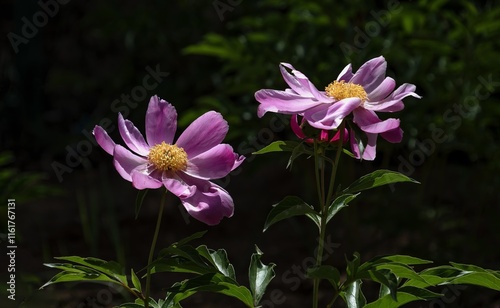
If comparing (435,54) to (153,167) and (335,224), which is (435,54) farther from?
(153,167)

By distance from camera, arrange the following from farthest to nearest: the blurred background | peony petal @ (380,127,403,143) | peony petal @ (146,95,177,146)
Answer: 1. the blurred background
2. peony petal @ (146,95,177,146)
3. peony petal @ (380,127,403,143)

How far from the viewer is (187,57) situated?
157 inches

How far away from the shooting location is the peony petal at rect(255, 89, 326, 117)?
1146 millimetres

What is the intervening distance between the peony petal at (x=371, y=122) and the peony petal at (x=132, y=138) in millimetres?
331

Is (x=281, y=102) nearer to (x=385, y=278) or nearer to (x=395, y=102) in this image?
(x=395, y=102)

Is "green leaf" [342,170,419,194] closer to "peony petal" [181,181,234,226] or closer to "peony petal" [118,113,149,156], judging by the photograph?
"peony petal" [181,181,234,226]

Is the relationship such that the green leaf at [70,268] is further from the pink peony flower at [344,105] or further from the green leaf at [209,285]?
the pink peony flower at [344,105]

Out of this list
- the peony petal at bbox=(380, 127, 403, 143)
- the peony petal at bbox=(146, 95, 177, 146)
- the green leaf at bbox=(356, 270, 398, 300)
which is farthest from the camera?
the peony petal at bbox=(146, 95, 177, 146)

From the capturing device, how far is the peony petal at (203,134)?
123cm

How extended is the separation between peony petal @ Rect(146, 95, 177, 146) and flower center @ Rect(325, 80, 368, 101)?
25 centimetres

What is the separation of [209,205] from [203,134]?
0.15 m

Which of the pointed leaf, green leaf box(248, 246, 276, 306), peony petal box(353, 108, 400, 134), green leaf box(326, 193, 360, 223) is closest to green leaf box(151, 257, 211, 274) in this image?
the pointed leaf

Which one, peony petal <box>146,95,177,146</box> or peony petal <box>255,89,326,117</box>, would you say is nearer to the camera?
peony petal <box>255,89,326,117</box>

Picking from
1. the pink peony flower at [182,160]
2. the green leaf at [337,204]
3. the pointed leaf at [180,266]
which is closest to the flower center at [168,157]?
the pink peony flower at [182,160]
